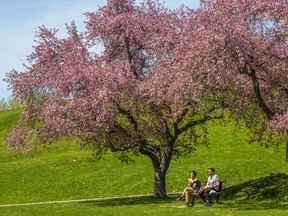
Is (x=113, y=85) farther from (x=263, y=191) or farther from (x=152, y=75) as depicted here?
(x=263, y=191)

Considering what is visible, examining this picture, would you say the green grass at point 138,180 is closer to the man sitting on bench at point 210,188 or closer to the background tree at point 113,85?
the man sitting on bench at point 210,188

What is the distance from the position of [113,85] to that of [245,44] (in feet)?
30.9

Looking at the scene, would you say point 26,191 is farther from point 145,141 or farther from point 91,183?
point 145,141

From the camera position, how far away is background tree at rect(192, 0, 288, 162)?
2444cm

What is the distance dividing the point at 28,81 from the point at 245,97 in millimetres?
15113

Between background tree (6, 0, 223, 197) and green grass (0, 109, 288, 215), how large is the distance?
4.69 meters

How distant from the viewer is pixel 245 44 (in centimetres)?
2508

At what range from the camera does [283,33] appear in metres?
25.6

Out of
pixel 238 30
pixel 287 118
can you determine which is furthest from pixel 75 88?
pixel 287 118

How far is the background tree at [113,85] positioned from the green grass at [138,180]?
185 inches

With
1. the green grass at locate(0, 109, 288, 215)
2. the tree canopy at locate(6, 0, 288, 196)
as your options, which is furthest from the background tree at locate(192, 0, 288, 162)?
the green grass at locate(0, 109, 288, 215)

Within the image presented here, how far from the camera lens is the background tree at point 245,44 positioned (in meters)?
24.4

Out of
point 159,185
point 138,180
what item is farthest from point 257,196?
point 138,180

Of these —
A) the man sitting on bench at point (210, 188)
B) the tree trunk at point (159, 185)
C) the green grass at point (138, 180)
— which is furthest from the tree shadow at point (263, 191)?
the tree trunk at point (159, 185)
